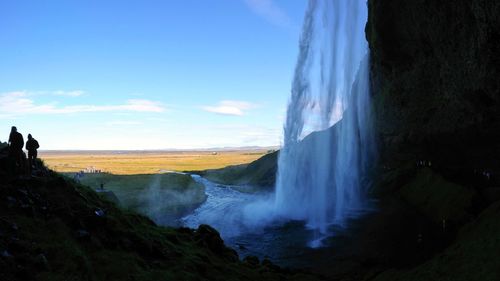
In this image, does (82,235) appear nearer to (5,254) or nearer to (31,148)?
(5,254)

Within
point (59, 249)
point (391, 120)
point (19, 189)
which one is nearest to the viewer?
point (59, 249)

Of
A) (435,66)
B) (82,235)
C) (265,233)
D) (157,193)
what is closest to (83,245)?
(82,235)

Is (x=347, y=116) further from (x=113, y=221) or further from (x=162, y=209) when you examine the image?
(x=113, y=221)

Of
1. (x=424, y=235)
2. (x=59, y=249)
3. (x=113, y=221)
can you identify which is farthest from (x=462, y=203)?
(x=59, y=249)

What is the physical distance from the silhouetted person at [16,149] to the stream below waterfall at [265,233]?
19.5 metres

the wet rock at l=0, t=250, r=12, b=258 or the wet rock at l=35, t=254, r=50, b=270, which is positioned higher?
the wet rock at l=0, t=250, r=12, b=258

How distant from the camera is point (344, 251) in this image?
35.2 meters

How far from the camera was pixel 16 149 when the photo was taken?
77.6 feet

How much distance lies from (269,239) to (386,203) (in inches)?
838

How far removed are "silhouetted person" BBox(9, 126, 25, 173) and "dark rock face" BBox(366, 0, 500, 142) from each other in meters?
28.6

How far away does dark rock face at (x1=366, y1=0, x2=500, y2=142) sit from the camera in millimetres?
29578

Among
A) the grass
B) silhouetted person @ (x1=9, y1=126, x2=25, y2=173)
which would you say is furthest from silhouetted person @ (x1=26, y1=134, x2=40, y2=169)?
the grass

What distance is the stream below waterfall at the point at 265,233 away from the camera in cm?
3494

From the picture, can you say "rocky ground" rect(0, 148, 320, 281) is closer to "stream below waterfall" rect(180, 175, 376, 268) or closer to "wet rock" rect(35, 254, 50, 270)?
"wet rock" rect(35, 254, 50, 270)
